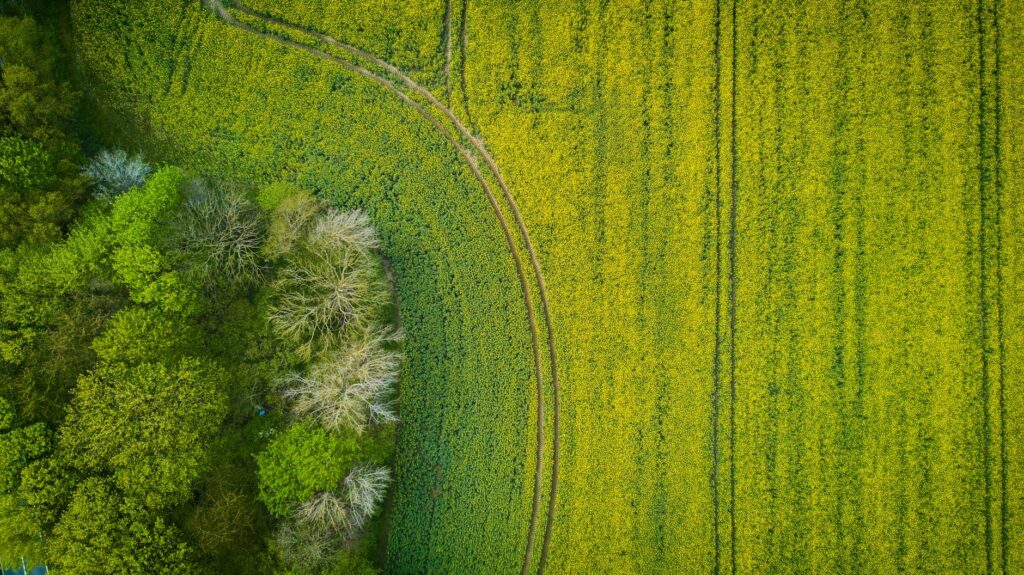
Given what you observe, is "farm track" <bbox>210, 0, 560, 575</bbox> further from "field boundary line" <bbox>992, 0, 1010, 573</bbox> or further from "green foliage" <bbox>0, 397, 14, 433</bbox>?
"field boundary line" <bbox>992, 0, 1010, 573</bbox>

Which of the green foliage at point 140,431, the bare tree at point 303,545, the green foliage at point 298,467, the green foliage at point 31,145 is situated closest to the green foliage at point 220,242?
the green foliage at point 140,431

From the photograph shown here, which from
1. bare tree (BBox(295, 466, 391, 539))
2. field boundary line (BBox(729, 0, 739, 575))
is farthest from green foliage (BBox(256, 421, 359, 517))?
field boundary line (BBox(729, 0, 739, 575))

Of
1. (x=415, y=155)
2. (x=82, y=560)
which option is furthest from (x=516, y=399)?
(x=82, y=560)

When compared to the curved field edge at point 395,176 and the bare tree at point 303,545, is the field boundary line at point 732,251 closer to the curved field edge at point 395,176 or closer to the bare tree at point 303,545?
the curved field edge at point 395,176

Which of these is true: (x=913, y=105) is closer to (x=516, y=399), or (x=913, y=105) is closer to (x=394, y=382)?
(x=516, y=399)

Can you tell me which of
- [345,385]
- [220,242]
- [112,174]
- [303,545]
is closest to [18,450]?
[220,242]

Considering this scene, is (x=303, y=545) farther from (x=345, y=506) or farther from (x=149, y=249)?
(x=149, y=249)

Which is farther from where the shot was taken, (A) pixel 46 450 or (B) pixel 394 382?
(B) pixel 394 382
